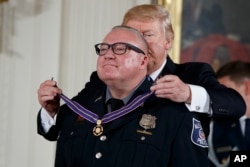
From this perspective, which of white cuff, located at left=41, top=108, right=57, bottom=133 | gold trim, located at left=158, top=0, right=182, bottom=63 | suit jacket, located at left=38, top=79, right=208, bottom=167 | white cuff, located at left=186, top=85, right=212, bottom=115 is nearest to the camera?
suit jacket, located at left=38, top=79, right=208, bottom=167

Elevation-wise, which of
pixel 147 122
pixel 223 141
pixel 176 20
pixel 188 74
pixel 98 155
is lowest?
pixel 223 141

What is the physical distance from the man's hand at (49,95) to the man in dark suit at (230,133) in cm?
127

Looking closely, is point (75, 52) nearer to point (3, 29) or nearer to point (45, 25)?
point (45, 25)

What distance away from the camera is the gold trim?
316cm

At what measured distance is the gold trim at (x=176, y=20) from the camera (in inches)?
124

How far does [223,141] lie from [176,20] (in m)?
0.77

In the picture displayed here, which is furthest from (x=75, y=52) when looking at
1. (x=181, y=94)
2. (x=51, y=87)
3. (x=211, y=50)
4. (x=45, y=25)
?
(x=181, y=94)

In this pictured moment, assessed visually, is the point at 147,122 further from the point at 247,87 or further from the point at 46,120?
the point at 247,87

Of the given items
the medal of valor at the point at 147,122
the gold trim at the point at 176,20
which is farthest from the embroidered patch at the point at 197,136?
the gold trim at the point at 176,20

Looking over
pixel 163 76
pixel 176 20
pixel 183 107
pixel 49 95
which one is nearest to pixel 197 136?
pixel 183 107

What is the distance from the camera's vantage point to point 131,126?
167cm

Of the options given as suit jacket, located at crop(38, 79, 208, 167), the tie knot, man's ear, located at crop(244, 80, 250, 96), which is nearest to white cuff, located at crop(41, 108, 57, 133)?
suit jacket, located at crop(38, 79, 208, 167)

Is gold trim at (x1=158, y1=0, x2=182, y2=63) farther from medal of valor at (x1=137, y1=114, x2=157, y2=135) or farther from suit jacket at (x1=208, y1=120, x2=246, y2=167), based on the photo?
medal of valor at (x1=137, y1=114, x2=157, y2=135)

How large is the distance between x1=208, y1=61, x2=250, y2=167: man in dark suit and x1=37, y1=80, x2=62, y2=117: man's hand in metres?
1.27
